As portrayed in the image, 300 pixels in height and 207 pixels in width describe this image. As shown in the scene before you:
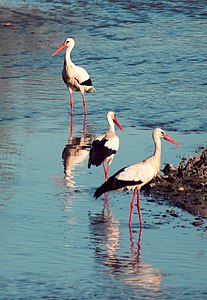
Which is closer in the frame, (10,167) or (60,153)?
(10,167)

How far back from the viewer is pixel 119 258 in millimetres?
9078

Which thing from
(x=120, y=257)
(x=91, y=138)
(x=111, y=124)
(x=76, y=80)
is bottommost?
(x=91, y=138)

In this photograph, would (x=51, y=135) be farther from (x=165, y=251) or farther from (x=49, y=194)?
(x=165, y=251)

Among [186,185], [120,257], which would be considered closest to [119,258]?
[120,257]

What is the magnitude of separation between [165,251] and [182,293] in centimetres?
107

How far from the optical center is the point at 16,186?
11.6 meters

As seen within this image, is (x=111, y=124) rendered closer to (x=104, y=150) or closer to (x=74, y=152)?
(x=74, y=152)

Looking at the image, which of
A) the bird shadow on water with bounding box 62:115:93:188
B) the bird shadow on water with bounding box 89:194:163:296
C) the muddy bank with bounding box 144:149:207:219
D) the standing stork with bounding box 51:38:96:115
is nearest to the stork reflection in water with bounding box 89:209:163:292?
the bird shadow on water with bounding box 89:194:163:296

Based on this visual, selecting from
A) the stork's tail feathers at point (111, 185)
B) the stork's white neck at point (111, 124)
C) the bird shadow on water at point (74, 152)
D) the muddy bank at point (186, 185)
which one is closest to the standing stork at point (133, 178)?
→ the stork's tail feathers at point (111, 185)

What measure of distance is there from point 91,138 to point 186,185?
3.19 metres

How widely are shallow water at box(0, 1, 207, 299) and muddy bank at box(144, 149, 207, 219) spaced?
0.20 m

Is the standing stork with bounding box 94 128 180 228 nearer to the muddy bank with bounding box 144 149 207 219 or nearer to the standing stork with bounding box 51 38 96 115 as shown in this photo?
the muddy bank with bounding box 144 149 207 219

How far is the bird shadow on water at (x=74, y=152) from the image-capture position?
1218 cm

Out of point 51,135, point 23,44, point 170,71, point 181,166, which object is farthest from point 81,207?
point 23,44
